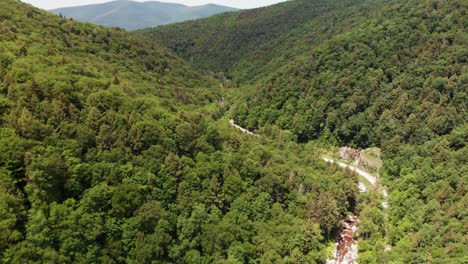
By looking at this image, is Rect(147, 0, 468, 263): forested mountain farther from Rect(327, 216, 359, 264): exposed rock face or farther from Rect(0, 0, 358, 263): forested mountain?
Rect(0, 0, 358, 263): forested mountain

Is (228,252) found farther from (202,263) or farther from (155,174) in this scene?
(155,174)

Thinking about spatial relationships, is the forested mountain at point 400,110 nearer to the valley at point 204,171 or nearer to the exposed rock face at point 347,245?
the valley at point 204,171

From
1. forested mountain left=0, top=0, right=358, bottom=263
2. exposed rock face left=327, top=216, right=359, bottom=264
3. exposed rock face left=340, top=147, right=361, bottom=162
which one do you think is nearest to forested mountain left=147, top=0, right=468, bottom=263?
exposed rock face left=327, top=216, right=359, bottom=264

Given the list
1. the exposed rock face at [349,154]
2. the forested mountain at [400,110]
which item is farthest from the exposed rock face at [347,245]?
the exposed rock face at [349,154]

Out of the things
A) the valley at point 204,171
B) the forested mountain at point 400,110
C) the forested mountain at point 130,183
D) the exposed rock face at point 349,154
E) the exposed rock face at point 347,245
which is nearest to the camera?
the forested mountain at point 130,183

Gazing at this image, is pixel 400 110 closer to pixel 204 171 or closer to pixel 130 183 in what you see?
pixel 204 171
